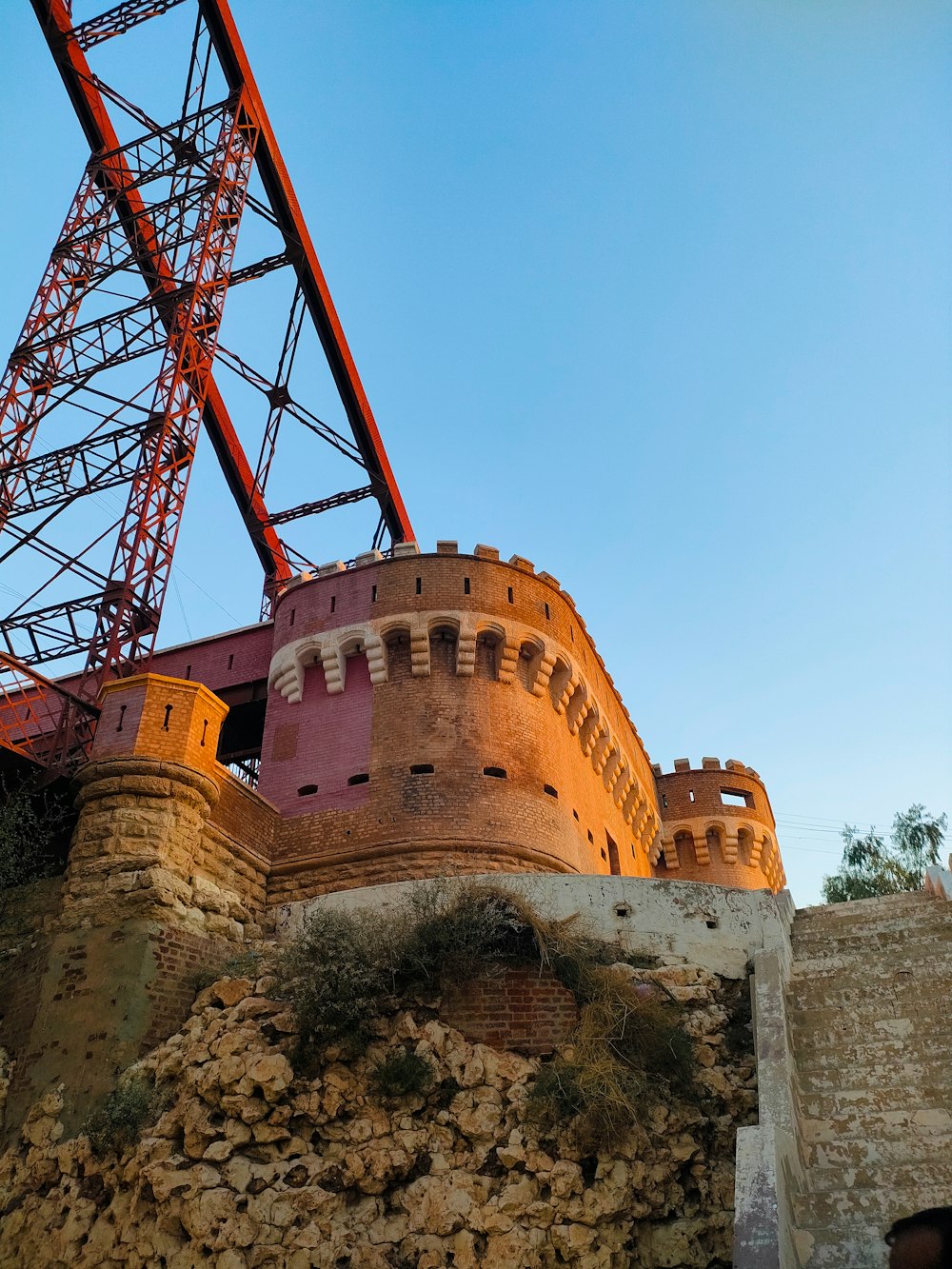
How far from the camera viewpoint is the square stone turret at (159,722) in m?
11.8

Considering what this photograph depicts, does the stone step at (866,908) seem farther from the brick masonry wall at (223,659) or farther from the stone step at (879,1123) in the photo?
the brick masonry wall at (223,659)

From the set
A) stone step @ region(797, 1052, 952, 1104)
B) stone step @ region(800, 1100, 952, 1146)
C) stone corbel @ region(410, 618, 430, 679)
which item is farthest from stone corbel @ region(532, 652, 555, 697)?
stone step @ region(800, 1100, 952, 1146)

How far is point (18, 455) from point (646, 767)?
15352 mm

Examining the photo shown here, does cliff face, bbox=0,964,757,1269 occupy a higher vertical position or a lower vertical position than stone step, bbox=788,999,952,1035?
lower

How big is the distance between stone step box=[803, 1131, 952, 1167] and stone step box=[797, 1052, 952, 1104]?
0.52m

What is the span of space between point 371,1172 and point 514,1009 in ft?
6.26

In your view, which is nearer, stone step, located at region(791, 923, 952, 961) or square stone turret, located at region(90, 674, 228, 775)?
stone step, located at region(791, 923, 952, 961)

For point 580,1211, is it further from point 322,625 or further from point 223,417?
point 223,417

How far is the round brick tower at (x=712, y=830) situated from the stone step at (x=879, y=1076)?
16.1 metres

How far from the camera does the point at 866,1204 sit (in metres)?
6.89

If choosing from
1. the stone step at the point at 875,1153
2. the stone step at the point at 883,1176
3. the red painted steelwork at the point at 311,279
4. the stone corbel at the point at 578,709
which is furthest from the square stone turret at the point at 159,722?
the red painted steelwork at the point at 311,279

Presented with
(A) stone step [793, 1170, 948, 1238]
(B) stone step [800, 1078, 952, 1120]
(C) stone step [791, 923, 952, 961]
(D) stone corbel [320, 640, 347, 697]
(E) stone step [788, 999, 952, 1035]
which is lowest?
(A) stone step [793, 1170, 948, 1238]

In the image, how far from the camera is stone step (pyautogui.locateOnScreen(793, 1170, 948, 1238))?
676cm

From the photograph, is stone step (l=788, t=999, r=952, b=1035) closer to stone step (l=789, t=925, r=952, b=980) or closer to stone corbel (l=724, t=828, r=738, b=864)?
stone step (l=789, t=925, r=952, b=980)
